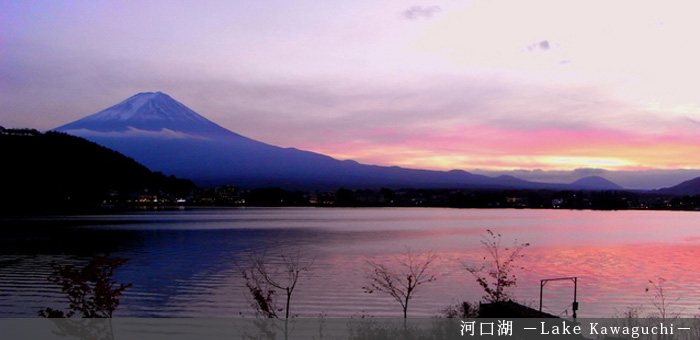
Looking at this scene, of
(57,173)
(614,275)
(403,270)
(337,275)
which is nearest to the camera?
(337,275)

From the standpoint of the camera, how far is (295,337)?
9688 mm

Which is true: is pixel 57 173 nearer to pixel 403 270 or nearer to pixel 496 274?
pixel 403 270

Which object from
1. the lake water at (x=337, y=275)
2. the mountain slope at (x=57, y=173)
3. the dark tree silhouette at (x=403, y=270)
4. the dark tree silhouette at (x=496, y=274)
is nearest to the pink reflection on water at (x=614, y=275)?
the lake water at (x=337, y=275)

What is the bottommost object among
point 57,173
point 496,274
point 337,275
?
point 337,275

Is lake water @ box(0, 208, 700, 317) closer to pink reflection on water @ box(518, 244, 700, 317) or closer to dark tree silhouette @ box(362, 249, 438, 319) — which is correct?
pink reflection on water @ box(518, 244, 700, 317)

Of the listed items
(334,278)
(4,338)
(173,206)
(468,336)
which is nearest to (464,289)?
(334,278)

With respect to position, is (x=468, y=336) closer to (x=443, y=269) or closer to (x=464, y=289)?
(x=464, y=289)

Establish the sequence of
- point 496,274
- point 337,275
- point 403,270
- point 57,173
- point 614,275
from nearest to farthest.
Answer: point 496,274
point 337,275
point 614,275
point 403,270
point 57,173

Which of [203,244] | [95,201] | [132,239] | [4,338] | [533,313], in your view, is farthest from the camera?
[95,201]

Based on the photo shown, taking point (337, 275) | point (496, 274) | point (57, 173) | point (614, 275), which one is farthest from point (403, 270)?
point (57, 173)

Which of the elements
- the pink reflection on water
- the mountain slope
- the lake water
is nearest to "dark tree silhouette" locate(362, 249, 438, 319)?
the lake water

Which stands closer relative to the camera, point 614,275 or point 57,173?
point 614,275

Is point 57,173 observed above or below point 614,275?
above

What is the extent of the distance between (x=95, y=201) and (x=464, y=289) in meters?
91.0
